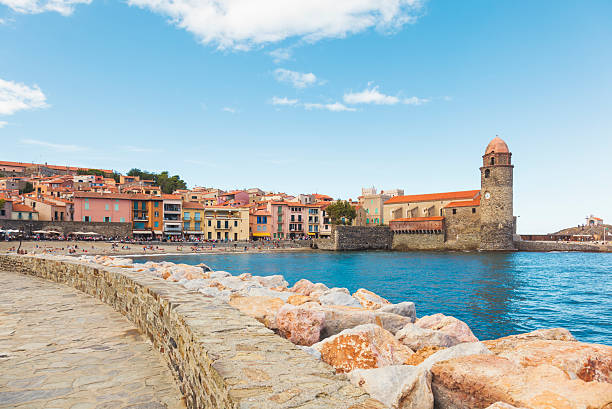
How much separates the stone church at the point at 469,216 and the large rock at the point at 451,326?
6446 centimetres

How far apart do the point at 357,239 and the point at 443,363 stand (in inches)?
2757

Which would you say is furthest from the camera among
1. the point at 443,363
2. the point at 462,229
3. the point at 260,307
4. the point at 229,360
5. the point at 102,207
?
the point at 462,229

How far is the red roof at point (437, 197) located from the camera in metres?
73.8

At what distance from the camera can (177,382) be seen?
14.0 ft

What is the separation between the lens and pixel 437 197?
77188 mm

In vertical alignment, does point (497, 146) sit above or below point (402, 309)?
above

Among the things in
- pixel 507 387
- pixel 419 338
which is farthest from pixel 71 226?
pixel 507 387

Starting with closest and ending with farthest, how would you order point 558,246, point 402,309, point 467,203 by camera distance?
point 402,309 → point 467,203 → point 558,246

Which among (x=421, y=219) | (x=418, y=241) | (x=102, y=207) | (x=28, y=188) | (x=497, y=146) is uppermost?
(x=497, y=146)

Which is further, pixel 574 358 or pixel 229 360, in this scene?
pixel 574 358

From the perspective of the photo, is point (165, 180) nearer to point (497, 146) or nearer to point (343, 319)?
point (497, 146)

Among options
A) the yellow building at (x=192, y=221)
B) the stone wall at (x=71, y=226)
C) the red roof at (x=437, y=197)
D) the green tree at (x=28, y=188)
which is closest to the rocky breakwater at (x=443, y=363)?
the stone wall at (x=71, y=226)

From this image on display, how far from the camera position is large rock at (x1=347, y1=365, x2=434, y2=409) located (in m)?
3.55

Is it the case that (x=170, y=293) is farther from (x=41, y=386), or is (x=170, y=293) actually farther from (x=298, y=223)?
(x=298, y=223)
